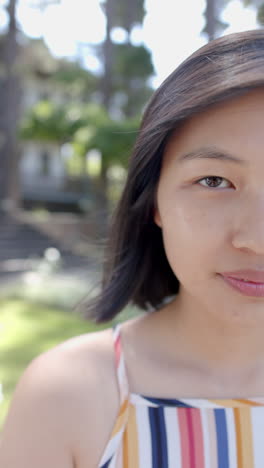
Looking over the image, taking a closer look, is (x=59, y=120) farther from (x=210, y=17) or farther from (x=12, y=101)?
(x=210, y=17)

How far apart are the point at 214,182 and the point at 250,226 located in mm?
129

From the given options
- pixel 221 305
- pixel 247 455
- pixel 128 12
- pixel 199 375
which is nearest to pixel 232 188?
pixel 221 305

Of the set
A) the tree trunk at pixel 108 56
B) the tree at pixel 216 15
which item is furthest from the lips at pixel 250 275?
the tree trunk at pixel 108 56

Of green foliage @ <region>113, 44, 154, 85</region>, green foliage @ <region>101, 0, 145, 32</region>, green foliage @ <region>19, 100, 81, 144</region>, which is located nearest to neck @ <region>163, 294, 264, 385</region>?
green foliage @ <region>19, 100, 81, 144</region>

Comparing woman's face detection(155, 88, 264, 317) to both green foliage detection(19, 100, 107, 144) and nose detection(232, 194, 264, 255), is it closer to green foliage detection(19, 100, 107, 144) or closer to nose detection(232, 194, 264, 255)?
nose detection(232, 194, 264, 255)

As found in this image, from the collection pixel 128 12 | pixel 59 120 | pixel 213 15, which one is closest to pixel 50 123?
pixel 59 120

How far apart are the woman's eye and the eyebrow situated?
0.04m

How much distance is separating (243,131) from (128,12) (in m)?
10.8

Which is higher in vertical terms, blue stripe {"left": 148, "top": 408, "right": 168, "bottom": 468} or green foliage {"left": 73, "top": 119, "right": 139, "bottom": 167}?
blue stripe {"left": 148, "top": 408, "right": 168, "bottom": 468}

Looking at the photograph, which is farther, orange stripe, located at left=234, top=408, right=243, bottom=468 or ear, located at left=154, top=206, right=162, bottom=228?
ear, located at left=154, top=206, right=162, bottom=228

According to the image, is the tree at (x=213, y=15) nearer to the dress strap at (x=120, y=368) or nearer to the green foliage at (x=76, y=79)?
the dress strap at (x=120, y=368)

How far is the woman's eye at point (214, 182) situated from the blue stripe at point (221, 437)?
47 cm

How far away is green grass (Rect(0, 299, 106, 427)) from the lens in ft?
12.7

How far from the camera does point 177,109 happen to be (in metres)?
0.93
